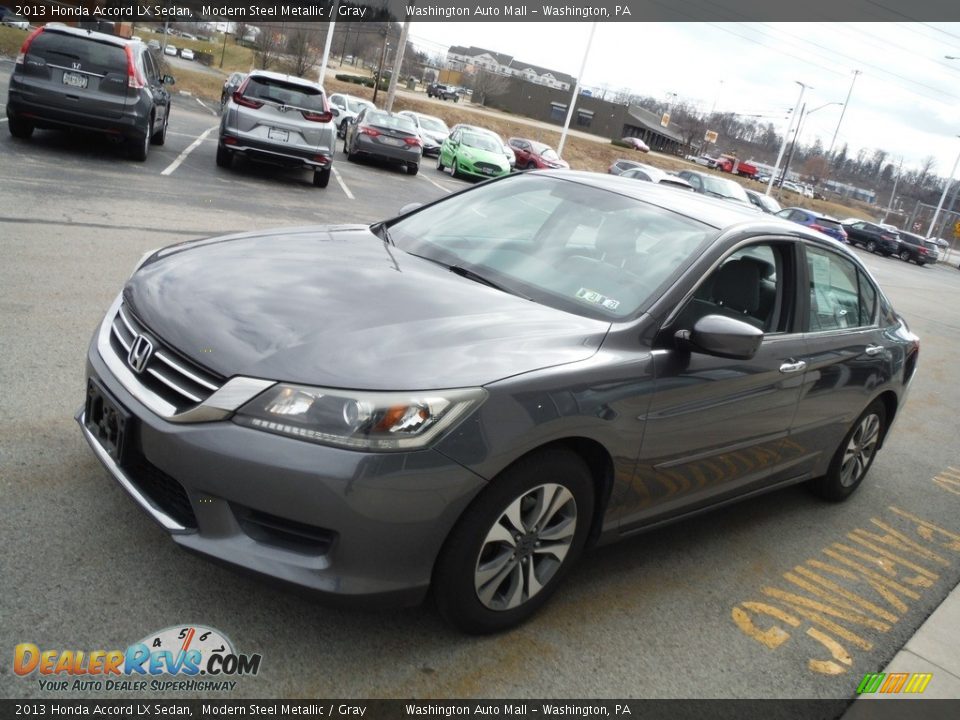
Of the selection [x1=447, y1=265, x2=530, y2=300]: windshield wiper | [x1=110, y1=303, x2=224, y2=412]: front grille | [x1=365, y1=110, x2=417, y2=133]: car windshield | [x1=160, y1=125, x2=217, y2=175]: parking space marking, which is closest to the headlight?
[x1=110, y1=303, x2=224, y2=412]: front grille

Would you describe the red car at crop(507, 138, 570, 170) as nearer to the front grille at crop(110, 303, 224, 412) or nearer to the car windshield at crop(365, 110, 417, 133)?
the car windshield at crop(365, 110, 417, 133)

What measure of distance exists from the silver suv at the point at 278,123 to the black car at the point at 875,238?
110ft

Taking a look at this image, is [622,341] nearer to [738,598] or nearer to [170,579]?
[738,598]

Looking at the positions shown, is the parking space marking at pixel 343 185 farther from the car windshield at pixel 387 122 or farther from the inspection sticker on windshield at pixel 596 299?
the inspection sticker on windshield at pixel 596 299

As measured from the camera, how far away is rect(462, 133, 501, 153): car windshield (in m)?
25.1

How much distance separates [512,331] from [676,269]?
3.00ft

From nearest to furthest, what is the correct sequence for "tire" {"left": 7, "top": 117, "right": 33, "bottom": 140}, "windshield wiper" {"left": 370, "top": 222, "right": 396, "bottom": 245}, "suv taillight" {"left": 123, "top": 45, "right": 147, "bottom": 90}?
"windshield wiper" {"left": 370, "top": 222, "right": 396, "bottom": 245}, "suv taillight" {"left": 123, "top": 45, "right": 147, "bottom": 90}, "tire" {"left": 7, "top": 117, "right": 33, "bottom": 140}

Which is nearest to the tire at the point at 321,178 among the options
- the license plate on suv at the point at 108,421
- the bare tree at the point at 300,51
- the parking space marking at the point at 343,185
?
the parking space marking at the point at 343,185

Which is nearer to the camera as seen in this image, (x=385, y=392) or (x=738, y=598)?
(x=385, y=392)

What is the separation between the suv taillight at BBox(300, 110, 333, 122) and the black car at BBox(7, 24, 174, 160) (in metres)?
2.63

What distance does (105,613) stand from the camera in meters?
2.79

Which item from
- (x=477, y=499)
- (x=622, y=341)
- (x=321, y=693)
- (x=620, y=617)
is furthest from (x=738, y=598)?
(x=321, y=693)

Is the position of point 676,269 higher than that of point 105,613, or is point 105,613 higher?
point 676,269

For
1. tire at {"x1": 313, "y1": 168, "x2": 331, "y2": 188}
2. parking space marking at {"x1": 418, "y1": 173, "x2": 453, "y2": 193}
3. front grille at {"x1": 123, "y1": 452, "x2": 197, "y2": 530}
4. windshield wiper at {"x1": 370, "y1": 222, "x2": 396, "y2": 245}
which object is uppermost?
windshield wiper at {"x1": 370, "y1": 222, "x2": 396, "y2": 245}
